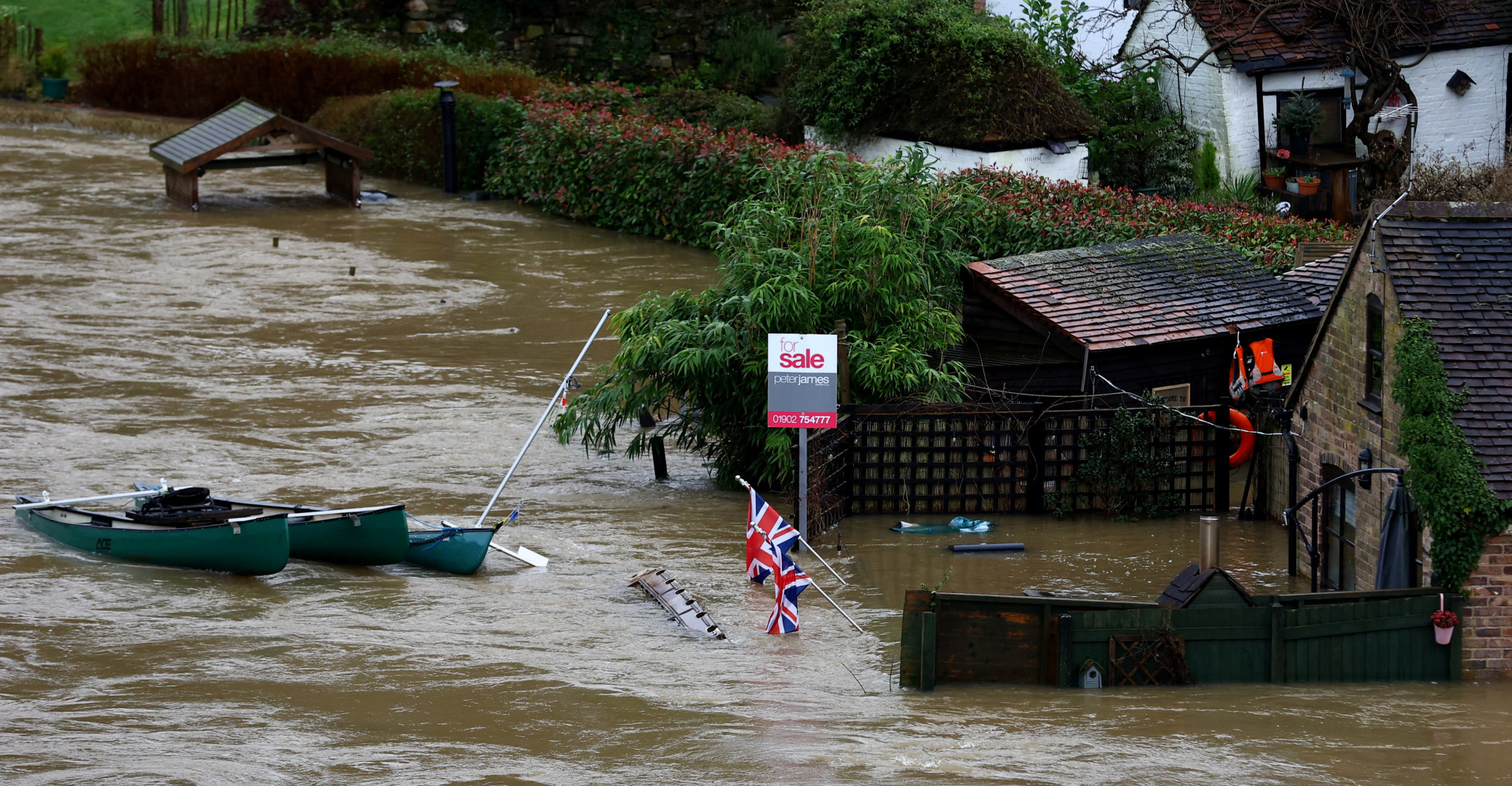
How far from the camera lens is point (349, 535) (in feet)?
50.5

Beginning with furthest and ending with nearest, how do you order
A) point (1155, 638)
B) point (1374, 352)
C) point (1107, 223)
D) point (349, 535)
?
point (1107, 223)
point (349, 535)
point (1374, 352)
point (1155, 638)

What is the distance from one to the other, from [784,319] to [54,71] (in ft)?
150

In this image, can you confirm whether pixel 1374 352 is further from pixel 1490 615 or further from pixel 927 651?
pixel 927 651

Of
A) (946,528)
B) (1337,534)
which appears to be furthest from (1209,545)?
(946,528)

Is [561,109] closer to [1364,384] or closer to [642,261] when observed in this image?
[642,261]

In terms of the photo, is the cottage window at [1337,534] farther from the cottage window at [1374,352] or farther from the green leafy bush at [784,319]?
the green leafy bush at [784,319]

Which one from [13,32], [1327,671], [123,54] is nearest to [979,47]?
[1327,671]

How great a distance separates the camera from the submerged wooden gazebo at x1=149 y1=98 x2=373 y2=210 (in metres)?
35.6

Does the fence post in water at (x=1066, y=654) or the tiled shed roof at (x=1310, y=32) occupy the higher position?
the tiled shed roof at (x=1310, y=32)

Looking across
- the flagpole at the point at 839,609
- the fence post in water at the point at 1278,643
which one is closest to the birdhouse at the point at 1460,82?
the fence post in water at the point at 1278,643

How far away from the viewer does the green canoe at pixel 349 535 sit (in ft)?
49.7

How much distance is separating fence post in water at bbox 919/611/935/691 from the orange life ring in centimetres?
621

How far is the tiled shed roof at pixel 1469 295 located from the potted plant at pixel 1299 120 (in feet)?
44.2

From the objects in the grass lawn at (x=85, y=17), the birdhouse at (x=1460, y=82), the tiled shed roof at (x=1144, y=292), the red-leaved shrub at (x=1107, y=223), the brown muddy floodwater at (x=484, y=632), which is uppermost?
the grass lawn at (x=85, y=17)
